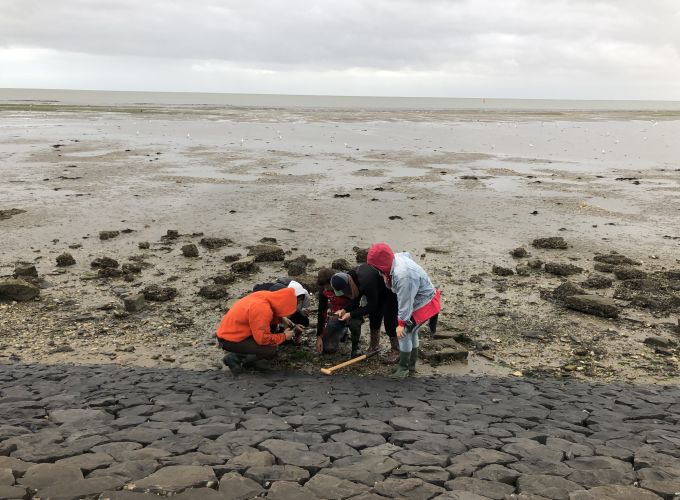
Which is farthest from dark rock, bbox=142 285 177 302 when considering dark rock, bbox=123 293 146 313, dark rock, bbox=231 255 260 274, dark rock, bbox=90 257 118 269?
dark rock, bbox=90 257 118 269

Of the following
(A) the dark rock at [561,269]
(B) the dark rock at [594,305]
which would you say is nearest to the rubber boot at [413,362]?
(B) the dark rock at [594,305]

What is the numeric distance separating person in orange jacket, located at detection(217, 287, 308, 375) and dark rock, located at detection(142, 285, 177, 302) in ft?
9.80

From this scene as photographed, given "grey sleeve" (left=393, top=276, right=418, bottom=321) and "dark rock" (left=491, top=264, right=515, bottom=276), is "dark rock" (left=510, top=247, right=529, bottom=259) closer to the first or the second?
"dark rock" (left=491, top=264, right=515, bottom=276)

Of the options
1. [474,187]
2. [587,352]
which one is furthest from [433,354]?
[474,187]

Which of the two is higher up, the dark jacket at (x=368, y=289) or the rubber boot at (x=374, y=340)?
the dark jacket at (x=368, y=289)

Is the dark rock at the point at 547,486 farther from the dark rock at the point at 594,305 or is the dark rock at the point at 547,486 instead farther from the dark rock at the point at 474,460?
the dark rock at the point at 594,305

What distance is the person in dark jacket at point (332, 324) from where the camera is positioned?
23.8ft

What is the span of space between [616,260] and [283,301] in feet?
26.0

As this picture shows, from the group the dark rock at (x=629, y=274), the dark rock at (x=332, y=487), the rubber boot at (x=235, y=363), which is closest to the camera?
the dark rock at (x=332, y=487)

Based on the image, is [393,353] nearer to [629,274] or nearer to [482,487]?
[482,487]

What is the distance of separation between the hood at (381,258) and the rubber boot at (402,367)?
3.48 feet

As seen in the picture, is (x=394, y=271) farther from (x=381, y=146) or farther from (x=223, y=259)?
(x=381, y=146)

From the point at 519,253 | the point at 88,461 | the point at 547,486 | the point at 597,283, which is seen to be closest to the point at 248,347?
the point at 88,461

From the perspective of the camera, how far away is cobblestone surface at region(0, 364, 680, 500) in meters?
4.08
